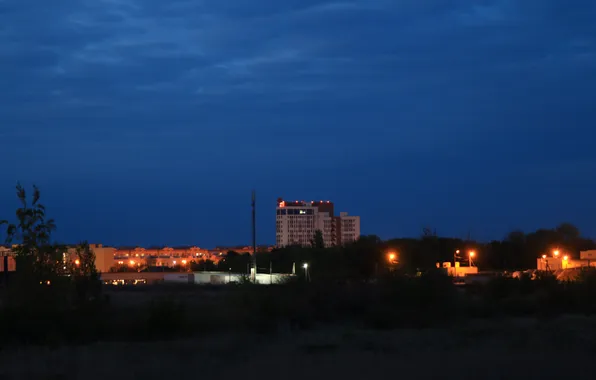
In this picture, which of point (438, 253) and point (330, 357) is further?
A: point (438, 253)

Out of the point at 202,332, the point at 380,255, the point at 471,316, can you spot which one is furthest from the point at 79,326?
the point at 380,255

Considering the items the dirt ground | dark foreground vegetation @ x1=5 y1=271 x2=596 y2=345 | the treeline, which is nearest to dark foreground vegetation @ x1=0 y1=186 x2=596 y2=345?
dark foreground vegetation @ x1=5 y1=271 x2=596 y2=345

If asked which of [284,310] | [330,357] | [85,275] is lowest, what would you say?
[330,357]

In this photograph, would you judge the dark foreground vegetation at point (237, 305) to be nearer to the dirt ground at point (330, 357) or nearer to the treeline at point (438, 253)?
the dirt ground at point (330, 357)

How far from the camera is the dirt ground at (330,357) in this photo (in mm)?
15852

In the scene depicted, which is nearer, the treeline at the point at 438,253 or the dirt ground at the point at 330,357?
the dirt ground at the point at 330,357

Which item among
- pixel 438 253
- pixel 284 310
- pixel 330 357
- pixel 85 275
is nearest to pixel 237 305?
pixel 284 310

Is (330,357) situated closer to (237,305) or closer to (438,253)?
(237,305)

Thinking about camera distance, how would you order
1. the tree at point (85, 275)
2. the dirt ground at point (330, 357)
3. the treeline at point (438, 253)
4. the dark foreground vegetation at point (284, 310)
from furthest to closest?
1. the treeline at point (438, 253)
2. the tree at point (85, 275)
3. the dark foreground vegetation at point (284, 310)
4. the dirt ground at point (330, 357)

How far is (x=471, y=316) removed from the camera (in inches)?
1260

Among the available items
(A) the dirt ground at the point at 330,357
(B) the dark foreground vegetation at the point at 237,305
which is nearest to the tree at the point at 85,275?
(B) the dark foreground vegetation at the point at 237,305

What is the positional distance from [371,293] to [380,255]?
5377 centimetres

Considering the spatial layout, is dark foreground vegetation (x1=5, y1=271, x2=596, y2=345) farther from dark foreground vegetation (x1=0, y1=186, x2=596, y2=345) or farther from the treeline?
the treeline

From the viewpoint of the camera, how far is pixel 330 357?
58.8ft
